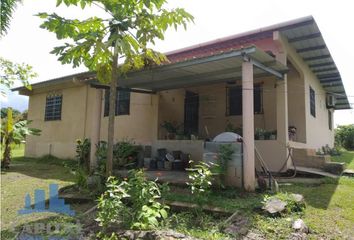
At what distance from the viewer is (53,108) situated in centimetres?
1664

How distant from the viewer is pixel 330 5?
7.05 metres

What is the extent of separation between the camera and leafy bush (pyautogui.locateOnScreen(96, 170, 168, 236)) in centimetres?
495

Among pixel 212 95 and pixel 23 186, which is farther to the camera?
pixel 212 95

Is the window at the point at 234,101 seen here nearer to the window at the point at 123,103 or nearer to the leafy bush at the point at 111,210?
the window at the point at 123,103

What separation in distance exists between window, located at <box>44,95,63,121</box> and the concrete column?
12.2m

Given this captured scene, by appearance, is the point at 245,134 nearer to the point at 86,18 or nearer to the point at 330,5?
the point at 330,5

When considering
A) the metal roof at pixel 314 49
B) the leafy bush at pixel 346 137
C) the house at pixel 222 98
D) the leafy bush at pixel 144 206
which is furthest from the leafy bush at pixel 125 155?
the leafy bush at pixel 346 137

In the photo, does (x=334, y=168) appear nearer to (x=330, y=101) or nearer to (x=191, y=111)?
(x=191, y=111)

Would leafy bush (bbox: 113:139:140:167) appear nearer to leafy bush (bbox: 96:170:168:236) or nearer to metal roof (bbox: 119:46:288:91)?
metal roof (bbox: 119:46:288:91)

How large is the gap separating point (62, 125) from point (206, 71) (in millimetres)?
10202

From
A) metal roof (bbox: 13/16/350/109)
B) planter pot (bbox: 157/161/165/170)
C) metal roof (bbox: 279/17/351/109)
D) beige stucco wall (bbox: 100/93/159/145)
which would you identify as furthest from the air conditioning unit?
planter pot (bbox: 157/161/165/170)

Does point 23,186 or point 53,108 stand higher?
point 53,108
